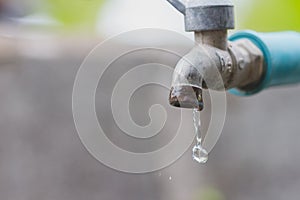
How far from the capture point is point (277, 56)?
23.5 inches

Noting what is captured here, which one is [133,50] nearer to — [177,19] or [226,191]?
[177,19]

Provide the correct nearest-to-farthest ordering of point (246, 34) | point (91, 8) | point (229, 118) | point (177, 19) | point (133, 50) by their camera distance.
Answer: point (246, 34), point (177, 19), point (133, 50), point (229, 118), point (91, 8)

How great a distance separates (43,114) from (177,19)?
0.30 metres

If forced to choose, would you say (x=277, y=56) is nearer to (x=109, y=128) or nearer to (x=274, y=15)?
(x=109, y=128)

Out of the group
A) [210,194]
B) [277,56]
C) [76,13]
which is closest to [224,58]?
[277,56]

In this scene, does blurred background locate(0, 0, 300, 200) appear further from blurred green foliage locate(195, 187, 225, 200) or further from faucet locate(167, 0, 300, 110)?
faucet locate(167, 0, 300, 110)

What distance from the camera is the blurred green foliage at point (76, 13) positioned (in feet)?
5.01

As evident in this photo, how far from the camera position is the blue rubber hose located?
0.60 meters

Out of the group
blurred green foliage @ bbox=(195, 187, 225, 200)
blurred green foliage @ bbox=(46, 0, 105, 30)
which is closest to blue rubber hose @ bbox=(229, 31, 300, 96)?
blurred green foliage @ bbox=(195, 187, 225, 200)

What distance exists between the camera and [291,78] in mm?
625

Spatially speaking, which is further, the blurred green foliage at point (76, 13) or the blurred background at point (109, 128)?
the blurred green foliage at point (76, 13)

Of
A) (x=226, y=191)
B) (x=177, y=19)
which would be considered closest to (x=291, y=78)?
(x=177, y=19)

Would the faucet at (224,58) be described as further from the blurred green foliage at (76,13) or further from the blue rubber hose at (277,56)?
the blurred green foliage at (76,13)

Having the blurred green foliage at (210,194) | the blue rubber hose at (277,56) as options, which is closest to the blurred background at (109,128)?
the blurred green foliage at (210,194)
